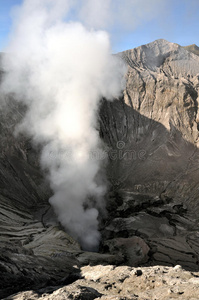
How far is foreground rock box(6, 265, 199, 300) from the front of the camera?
382 inches

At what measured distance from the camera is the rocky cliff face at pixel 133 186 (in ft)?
70.8

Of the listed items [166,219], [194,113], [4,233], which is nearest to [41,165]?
[4,233]

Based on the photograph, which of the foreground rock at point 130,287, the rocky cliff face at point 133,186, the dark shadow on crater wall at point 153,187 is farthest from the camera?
the dark shadow on crater wall at point 153,187

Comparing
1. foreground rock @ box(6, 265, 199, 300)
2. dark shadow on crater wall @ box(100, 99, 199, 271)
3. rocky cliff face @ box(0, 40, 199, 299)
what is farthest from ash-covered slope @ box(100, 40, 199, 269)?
foreground rock @ box(6, 265, 199, 300)

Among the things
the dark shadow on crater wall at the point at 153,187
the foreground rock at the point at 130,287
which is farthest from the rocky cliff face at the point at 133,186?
the foreground rock at the point at 130,287

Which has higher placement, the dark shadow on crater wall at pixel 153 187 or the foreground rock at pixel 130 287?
the dark shadow on crater wall at pixel 153 187

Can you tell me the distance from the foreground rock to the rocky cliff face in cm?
59

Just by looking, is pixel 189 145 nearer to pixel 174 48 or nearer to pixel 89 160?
pixel 89 160

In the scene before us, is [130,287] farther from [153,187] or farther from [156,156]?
[156,156]

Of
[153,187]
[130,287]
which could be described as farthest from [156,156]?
[130,287]

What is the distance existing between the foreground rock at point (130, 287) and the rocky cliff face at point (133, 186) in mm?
586

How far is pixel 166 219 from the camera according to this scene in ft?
126

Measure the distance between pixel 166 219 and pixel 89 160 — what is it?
18.5 metres

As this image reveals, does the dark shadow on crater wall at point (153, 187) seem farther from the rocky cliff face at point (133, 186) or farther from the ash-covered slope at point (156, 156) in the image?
the rocky cliff face at point (133, 186)
